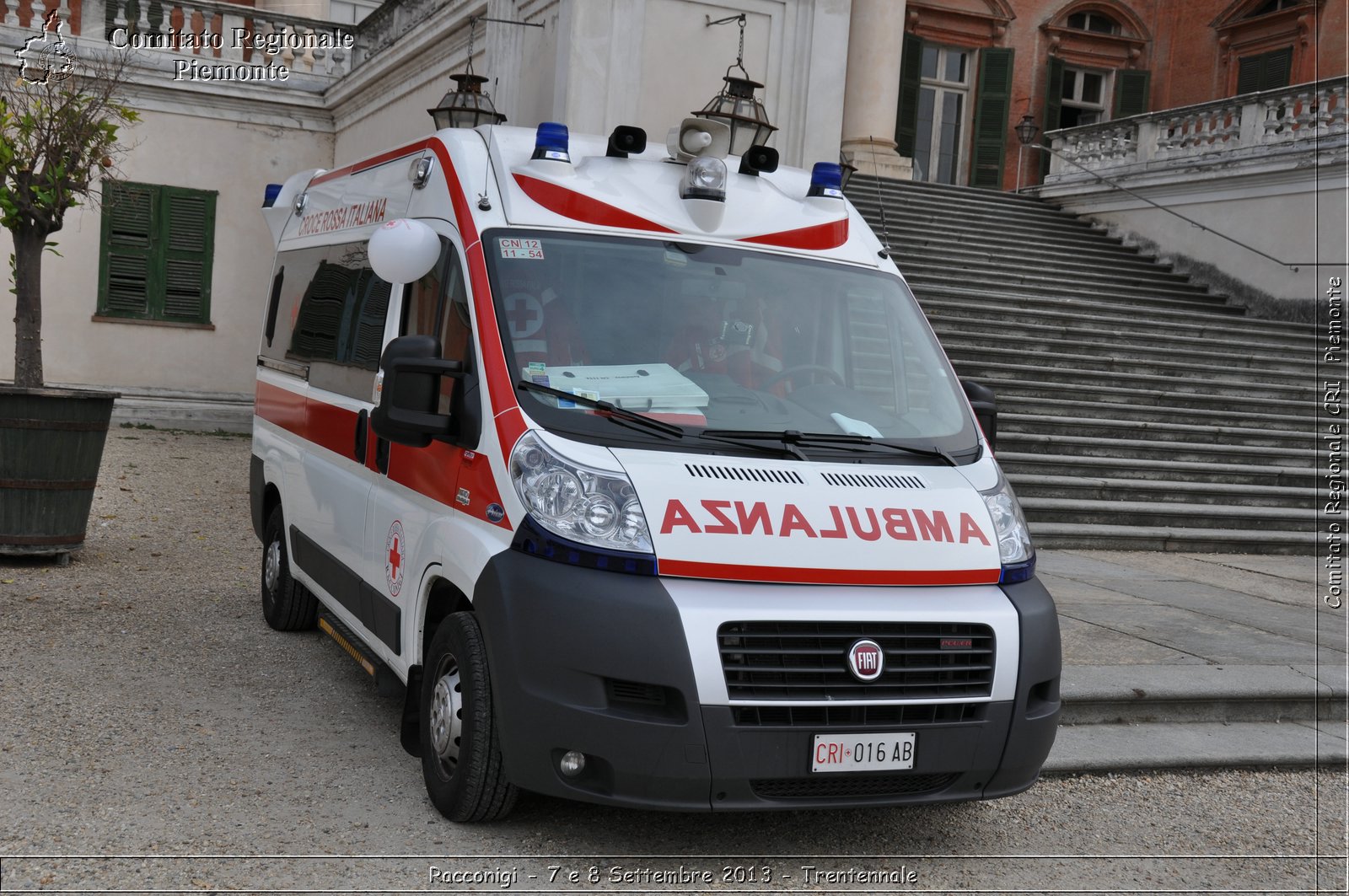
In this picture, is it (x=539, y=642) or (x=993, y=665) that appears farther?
(x=993, y=665)

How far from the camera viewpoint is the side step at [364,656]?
15.8 ft

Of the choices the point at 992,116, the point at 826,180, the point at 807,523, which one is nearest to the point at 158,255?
the point at 826,180

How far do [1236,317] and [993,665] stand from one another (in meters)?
14.2

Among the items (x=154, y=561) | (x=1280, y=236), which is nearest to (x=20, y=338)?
(x=154, y=561)

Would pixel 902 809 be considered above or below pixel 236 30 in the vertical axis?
below

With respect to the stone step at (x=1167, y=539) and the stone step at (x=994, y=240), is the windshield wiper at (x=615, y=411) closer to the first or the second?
the stone step at (x=1167, y=539)

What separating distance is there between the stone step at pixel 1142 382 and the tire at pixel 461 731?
9.34m

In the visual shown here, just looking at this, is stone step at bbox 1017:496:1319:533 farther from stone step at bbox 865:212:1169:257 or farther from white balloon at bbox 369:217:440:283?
white balloon at bbox 369:217:440:283

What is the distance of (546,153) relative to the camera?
15.0 ft

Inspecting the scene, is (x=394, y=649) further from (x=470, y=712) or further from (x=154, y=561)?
(x=154, y=561)

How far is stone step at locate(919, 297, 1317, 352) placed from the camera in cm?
1446

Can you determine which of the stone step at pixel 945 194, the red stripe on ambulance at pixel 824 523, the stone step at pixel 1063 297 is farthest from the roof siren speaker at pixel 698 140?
the stone step at pixel 945 194

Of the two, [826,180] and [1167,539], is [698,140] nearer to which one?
[826,180]
